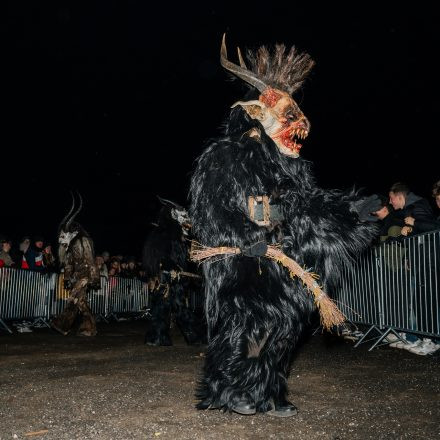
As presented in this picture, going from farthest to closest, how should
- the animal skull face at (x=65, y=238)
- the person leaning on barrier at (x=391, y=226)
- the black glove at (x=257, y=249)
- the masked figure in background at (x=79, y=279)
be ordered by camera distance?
the animal skull face at (x=65, y=238), the masked figure in background at (x=79, y=279), the person leaning on barrier at (x=391, y=226), the black glove at (x=257, y=249)

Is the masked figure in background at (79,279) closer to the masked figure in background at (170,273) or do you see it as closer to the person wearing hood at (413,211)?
the masked figure in background at (170,273)

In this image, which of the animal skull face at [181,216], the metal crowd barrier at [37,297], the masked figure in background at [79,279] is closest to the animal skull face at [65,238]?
the masked figure in background at [79,279]

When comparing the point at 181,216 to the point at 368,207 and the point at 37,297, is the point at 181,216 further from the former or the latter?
the point at 368,207

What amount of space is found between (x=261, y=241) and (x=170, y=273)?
210 inches

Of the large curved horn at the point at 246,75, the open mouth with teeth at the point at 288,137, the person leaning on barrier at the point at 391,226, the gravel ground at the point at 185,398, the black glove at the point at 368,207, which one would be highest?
the large curved horn at the point at 246,75

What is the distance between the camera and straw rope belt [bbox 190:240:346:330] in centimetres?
387

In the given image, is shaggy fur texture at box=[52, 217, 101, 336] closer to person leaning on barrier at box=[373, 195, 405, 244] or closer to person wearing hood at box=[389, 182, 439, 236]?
person leaning on barrier at box=[373, 195, 405, 244]

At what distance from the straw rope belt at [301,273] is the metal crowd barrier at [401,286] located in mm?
2446

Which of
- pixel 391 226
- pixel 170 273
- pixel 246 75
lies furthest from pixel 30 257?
pixel 246 75

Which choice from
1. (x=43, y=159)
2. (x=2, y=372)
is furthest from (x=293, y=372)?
(x=43, y=159)

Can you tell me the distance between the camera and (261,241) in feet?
12.6

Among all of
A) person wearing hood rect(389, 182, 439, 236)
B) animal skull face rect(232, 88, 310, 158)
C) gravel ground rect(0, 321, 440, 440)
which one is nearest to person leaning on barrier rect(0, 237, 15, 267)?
gravel ground rect(0, 321, 440, 440)

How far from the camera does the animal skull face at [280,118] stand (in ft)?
13.7

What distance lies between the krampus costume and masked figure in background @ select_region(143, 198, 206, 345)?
A: 477 centimetres
